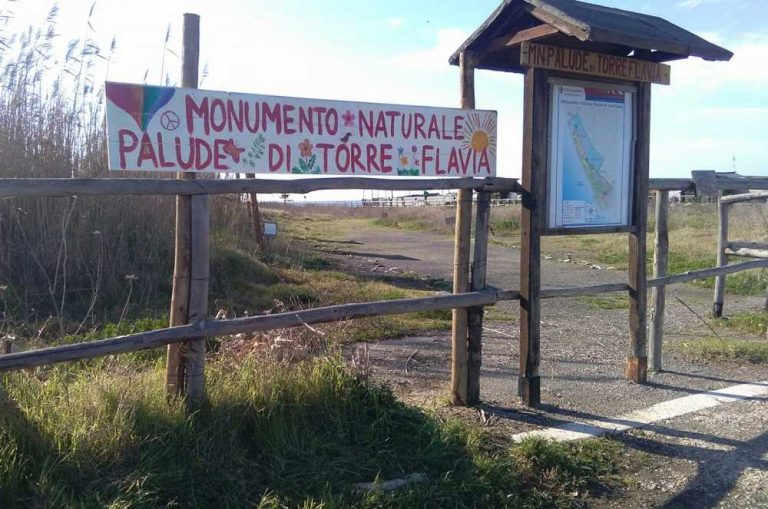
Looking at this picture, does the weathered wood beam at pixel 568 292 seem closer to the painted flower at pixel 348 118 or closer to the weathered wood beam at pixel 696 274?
the weathered wood beam at pixel 696 274

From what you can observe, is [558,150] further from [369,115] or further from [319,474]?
[319,474]

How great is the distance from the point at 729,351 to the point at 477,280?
387cm

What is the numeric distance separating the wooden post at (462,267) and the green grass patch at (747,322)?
5.79 m

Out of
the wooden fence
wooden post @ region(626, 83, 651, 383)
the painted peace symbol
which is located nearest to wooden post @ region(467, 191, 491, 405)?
the wooden fence

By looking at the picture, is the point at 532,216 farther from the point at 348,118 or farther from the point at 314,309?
the point at 314,309

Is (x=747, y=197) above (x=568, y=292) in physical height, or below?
above

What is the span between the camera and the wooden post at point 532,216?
5676 millimetres

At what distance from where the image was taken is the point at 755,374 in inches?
281

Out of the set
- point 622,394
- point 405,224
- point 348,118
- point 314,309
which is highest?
point 348,118

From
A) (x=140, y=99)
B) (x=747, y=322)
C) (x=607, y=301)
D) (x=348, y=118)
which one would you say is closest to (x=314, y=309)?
(x=348, y=118)

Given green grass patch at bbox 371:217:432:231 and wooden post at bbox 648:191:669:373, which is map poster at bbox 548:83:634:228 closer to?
wooden post at bbox 648:191:669:373

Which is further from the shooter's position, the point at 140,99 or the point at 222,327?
the point at 222,327

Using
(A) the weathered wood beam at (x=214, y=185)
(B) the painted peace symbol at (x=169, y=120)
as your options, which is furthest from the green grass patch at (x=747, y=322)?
(B) the painted peace symbol at (x=169, y=120)

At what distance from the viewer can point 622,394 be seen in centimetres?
628
